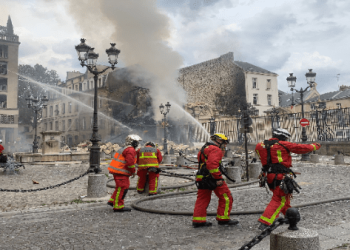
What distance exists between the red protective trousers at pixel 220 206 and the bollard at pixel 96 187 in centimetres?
321

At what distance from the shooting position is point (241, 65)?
43.4 metres

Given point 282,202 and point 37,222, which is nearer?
point 282,202

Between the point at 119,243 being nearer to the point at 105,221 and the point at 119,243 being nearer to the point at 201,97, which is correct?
the point at 105,221

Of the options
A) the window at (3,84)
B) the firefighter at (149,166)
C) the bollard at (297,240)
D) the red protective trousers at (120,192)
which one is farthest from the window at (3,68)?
the bollard at (297,240)

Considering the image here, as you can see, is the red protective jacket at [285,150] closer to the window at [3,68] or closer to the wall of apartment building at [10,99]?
the wall of apartment building at [10,99]

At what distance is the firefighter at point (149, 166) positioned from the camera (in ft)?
23.0

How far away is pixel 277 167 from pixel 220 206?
99 centimetres

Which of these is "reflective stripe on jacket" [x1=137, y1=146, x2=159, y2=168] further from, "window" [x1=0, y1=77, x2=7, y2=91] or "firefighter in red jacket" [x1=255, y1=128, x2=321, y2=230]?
"window" [x1=0, y1=77, x2=7, y2=91]

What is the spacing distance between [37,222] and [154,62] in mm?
36218

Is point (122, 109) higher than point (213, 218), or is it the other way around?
point (122, 109)

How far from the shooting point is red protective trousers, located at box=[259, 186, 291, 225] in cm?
389

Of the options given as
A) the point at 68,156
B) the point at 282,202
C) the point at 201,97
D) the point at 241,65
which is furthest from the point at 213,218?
the point at 201,97

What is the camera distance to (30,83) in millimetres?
54188

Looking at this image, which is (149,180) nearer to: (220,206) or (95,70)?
(220,206)
